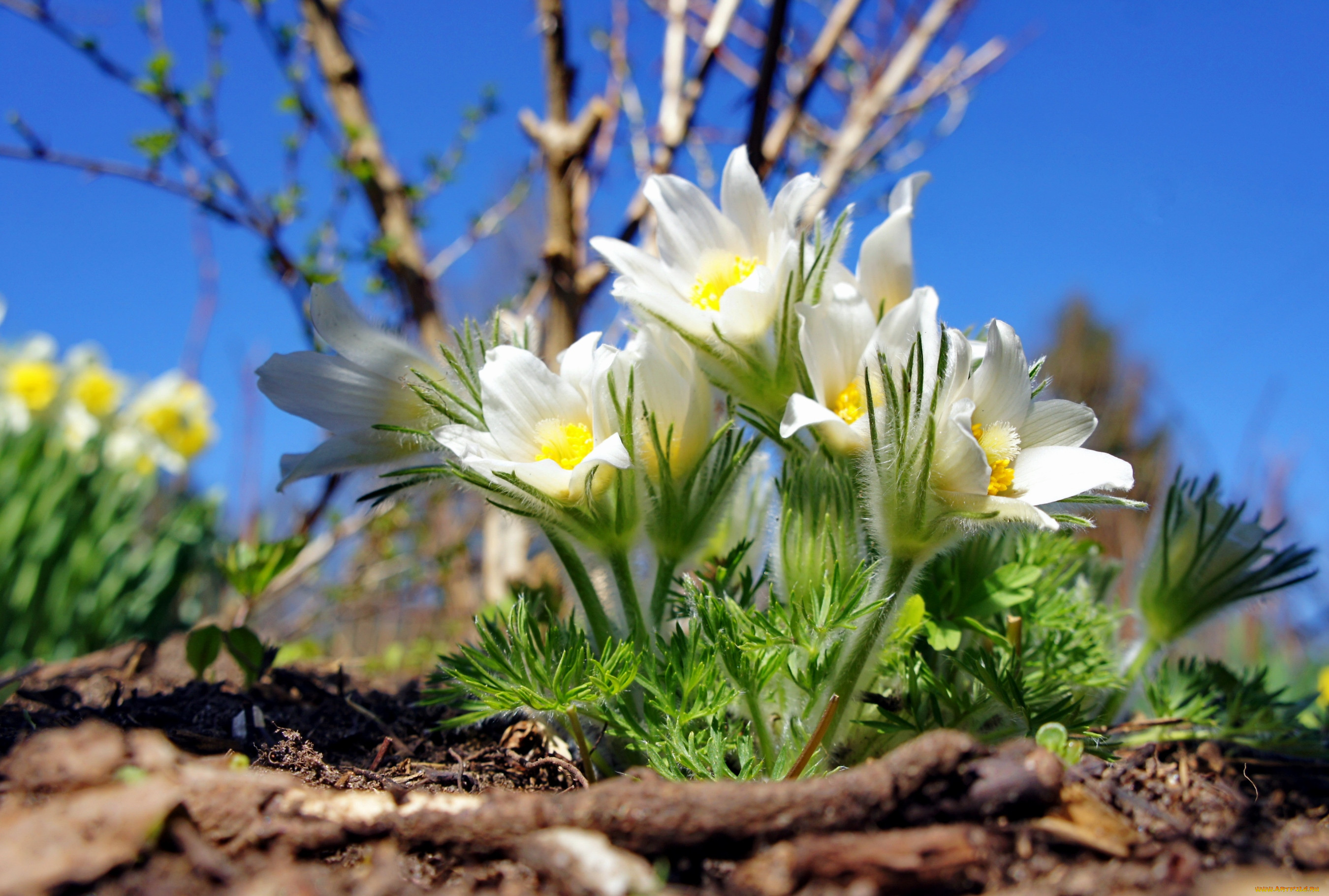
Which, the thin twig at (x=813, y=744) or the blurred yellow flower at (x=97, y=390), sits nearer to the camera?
the thin twig at (x=813, y=744)

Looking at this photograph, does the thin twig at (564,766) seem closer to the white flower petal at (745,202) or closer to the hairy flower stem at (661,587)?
the hairy flower stem at (661,587)

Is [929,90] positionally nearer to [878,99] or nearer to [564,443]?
[878,99]

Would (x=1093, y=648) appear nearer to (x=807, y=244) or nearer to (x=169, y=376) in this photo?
(x=807, y=244)

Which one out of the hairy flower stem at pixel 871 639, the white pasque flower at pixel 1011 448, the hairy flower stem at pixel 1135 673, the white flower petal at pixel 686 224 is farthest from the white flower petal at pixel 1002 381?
the hairy flower stem at pixel 1135 673

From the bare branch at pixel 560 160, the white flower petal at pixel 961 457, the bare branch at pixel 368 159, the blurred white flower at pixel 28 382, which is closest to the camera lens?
the white flower petal at pixel 961 457

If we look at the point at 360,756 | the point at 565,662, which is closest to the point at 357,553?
the point at 360,756

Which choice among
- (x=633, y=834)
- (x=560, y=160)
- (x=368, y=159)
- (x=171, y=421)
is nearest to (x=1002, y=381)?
(x=633, y=834)

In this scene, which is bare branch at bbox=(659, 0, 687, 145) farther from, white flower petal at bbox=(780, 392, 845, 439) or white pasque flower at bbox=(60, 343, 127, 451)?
white pasque flower at bbox=(60, 343, 127, 451)
